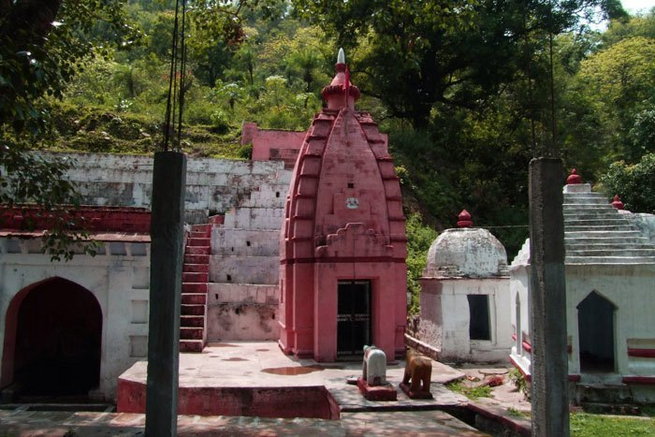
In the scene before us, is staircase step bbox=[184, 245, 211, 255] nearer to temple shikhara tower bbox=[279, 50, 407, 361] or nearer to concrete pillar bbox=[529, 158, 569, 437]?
temple shikhara tower bbox=[279, 50, 407, 361]

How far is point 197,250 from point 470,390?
8905 mm

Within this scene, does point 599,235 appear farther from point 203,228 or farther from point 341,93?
point 203,228

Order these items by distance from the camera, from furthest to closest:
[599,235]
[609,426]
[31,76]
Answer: [599,235] → [609,426] → [31,76]

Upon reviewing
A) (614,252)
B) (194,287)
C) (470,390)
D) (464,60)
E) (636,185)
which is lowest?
(470,390)

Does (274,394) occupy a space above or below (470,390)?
above

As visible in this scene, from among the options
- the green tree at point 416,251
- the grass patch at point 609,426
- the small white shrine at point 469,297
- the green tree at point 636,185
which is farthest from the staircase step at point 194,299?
the green tree at point 636,185

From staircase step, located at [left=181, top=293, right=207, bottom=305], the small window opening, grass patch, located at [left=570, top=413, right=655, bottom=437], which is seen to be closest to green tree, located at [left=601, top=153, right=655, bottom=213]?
the small window opening

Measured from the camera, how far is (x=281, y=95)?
3294 cm

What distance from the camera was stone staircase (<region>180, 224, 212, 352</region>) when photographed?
40.7ft

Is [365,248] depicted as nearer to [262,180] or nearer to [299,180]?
[299,180]

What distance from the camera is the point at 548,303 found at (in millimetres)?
4867

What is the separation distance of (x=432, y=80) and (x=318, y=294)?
1977cm

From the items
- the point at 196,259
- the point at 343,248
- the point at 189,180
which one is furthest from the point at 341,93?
the point at 189,180

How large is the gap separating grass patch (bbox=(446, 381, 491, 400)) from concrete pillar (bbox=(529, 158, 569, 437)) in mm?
4446
